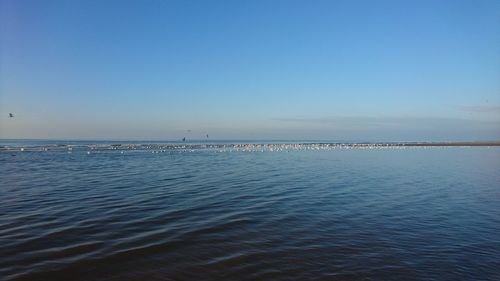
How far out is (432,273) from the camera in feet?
22.2

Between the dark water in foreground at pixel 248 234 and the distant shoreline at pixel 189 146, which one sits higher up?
the distant shoreline at pixel 189 146

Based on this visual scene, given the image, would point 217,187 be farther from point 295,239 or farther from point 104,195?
point 295,239

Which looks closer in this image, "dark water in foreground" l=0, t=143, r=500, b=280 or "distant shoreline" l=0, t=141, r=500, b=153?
"dark water in foreground" l=0, t=143, r=500, b=280

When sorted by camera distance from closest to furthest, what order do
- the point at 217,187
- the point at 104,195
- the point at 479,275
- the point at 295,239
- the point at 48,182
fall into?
the point at 479,275, the point at 295,239, the point at 104,195, the point at 217,187, the point at 48,182

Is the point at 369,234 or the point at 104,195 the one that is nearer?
the point at 369,234

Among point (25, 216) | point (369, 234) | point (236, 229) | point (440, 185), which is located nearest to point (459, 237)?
point (369, 234)

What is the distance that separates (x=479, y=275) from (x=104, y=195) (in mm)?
13703

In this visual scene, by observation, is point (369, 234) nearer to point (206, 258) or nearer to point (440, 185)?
point (206, 258)

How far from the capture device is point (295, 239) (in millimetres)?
8977

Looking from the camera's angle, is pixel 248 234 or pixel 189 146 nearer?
pixel 248 234

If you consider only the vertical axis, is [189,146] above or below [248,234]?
above

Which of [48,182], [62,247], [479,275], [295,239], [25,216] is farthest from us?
[48,182]

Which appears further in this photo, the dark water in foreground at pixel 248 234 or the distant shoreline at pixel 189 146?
the distant shoreline at pixel 189 146

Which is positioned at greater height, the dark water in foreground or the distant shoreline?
the distant shoreline
